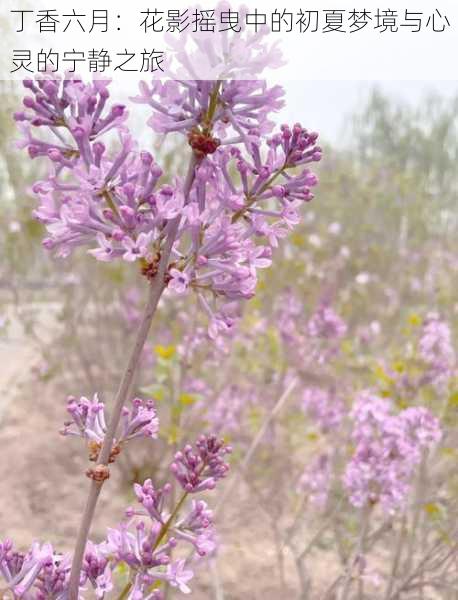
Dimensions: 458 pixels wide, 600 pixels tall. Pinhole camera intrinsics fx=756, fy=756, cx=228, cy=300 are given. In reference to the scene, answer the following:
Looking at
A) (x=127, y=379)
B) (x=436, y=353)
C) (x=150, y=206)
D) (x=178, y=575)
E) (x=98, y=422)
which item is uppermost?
(x=150, y=206)

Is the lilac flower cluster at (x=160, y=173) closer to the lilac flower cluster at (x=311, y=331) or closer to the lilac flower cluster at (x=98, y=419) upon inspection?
the lilac flower cluster at (x=98, y=419)

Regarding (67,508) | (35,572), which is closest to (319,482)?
(67,508)

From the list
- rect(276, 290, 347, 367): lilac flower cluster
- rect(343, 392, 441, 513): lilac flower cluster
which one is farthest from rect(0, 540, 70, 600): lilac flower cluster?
rect(276, 290, 347, 367): lilac flower cluster

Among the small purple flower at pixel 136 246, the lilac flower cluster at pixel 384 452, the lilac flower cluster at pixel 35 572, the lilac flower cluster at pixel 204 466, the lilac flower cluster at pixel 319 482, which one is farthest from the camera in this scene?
the lilac flower cluster at pixel 319 482

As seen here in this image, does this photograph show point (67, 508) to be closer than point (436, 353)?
No

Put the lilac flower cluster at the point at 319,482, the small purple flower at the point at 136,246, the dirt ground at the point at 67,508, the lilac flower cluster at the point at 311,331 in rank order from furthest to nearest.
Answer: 1. the dirt ground at the point at 67,508
2. the lilac flower cluster at the point at 319,482
3. the lilac flower cluster at the point at 311,331
4. the small purple flower at the point at 136,246

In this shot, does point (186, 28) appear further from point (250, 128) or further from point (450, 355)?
point (450, 355)

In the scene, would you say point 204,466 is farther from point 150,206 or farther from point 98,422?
point 150,206

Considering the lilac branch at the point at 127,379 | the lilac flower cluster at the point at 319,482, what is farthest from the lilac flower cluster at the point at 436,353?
the lilac branch at the point at 127,379
